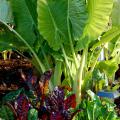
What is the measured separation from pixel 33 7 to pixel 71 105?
1947 millimetres

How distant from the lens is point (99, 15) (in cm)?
431

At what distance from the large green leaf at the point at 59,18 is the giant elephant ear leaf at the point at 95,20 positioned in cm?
10

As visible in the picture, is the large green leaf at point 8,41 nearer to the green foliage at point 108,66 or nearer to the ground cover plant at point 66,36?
the ground cover plant at point 66,36

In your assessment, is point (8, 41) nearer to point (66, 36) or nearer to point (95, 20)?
point (66, 36)

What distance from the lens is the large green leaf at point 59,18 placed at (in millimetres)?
4273

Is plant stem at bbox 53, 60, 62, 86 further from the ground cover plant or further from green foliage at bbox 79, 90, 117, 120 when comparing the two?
green foliage at bbox 79, 90, 117, 120

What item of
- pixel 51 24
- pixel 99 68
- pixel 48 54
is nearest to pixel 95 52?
pixel 99 68

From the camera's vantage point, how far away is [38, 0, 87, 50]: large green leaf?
4273 mm

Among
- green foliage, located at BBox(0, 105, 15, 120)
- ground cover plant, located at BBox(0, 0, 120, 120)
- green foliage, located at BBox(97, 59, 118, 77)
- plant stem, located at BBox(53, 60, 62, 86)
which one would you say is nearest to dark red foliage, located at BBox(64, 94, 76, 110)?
green foliage, located at BBox(0, 105, 15, 120)

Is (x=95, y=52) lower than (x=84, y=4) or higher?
lower

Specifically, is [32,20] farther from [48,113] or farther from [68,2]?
[48,113]

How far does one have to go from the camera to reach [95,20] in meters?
4.36

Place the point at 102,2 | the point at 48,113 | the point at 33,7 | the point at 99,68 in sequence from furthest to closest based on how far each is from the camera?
the point at 99,68, the point at 33,7, the point at 102,2, the point at 48,113

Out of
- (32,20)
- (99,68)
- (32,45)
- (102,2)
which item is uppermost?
(102,2)
